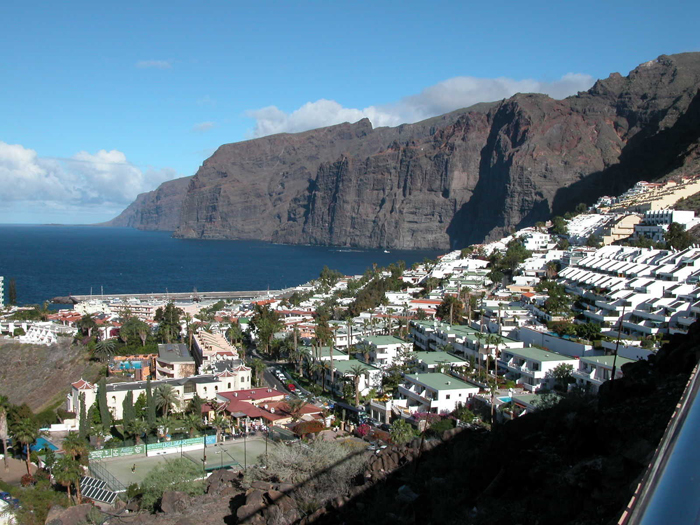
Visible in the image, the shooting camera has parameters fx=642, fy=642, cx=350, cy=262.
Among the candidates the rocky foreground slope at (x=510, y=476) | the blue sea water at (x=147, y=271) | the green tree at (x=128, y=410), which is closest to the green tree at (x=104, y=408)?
the green tree at (x=128, y=410)

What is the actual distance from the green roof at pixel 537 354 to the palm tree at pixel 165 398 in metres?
16.1

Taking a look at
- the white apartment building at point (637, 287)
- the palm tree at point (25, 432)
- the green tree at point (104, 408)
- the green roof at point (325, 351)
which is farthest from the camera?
the green roof at point (325, 351)

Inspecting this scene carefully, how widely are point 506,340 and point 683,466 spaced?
1051 inches

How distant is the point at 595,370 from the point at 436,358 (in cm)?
890

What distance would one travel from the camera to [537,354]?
3011 cm

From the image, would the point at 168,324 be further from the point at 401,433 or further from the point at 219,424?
the point at 401,433

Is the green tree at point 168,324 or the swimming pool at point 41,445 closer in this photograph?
the swimming pool at point 41,445

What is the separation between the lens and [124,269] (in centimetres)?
13000

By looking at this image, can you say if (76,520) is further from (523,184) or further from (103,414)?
(523,184)

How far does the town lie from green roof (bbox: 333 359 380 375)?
17 cm

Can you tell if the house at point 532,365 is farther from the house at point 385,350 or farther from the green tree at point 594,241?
the green tree at point 594,241

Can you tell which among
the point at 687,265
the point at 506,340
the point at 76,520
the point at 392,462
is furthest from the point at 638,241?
the point at 76,520

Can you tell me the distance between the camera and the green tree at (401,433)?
22625mm

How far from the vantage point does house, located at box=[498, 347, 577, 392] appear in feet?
93.6
